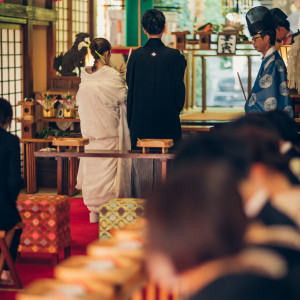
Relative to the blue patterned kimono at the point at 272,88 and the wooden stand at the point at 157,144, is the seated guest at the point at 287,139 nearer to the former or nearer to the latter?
the wooden stand at the point at 157,144

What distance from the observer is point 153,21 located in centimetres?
629

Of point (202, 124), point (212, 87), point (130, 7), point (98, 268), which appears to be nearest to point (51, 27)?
point (130, 7)

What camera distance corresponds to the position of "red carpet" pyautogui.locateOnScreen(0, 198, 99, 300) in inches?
200

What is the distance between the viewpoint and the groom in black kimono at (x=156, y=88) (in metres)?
6.40

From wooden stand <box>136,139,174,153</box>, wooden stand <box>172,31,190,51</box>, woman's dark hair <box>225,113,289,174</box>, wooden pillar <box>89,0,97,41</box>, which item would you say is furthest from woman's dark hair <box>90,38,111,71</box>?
wooden pillar <box>89,0,97,41</box>

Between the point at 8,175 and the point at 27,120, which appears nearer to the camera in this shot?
the point at 8,175

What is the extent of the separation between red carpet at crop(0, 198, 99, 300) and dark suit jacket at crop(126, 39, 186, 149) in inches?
39.1

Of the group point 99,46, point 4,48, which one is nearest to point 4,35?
point 4,48

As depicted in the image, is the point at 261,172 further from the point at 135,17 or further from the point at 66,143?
the point at 135,17

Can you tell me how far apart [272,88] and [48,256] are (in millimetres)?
2492

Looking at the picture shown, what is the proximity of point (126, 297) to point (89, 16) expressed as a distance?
13146mm

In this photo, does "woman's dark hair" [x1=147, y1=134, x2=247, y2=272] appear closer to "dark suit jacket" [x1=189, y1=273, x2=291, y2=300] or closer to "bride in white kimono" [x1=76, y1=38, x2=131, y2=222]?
"dark suit jacket" [x1=189, y1=273, x2=291, y2=300]

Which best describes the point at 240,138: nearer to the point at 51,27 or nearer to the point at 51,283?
the point at 51,283

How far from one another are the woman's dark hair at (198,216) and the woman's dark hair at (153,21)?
5.01m
